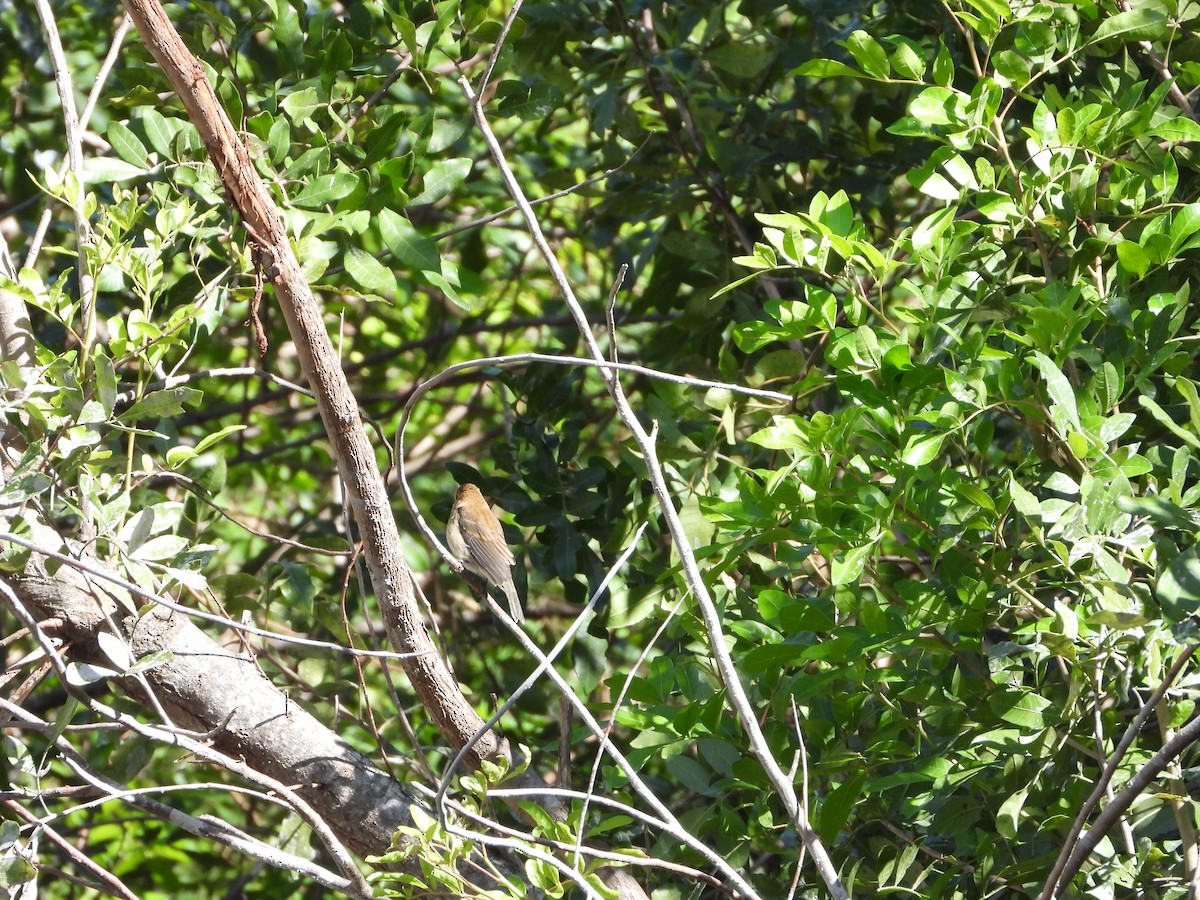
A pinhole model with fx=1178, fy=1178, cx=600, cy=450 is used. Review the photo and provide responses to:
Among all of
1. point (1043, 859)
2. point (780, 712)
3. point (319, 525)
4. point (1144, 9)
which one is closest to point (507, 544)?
point (319, 525)

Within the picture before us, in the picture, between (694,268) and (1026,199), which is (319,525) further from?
(1026,199)

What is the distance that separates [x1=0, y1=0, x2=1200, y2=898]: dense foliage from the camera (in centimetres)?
155

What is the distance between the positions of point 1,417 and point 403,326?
2.54 metres

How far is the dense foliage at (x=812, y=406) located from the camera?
5.07 ft

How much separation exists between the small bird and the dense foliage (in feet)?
0.21

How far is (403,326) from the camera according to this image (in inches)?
163

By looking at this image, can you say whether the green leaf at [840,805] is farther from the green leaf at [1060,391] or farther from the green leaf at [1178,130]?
the green leaf at [1178,130]

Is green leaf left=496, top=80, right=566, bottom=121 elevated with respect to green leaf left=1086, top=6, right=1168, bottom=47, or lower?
elevated

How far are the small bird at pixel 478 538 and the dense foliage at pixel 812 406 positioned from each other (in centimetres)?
6

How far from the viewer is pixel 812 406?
8.89 ft

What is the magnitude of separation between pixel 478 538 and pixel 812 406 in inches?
33.6

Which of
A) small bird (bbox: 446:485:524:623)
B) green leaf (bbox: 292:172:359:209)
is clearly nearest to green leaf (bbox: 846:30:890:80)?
green leaf (bbox: 292:172:359:209)

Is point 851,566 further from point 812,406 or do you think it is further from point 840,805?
point 812,406

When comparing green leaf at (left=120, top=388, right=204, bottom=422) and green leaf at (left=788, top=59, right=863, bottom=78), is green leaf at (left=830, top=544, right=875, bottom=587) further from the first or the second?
green leaf at (left=120, top=388, right=204, bottom=422)
